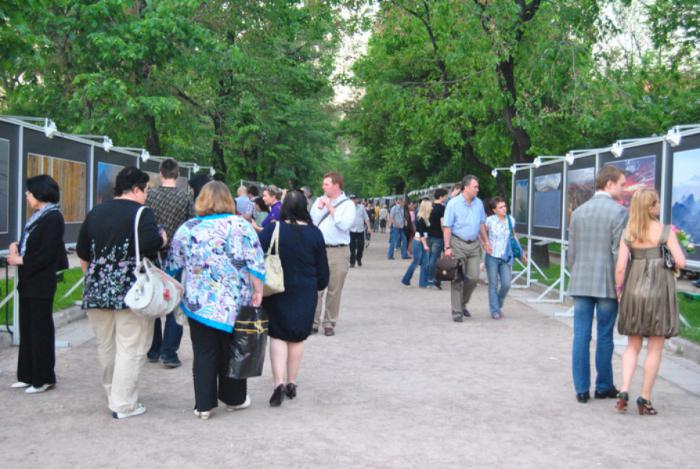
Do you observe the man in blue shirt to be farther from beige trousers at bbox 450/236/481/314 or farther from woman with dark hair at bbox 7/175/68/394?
woman with dark hair at bbox 7/175/68/394

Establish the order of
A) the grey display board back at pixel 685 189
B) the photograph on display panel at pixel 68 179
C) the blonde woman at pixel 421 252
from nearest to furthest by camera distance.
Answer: the grey display board back at pixel 685 189 < the photograph on display panel at pixel 68 179 < the blonde woman at pixel 421 252

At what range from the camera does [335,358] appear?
8930 mm

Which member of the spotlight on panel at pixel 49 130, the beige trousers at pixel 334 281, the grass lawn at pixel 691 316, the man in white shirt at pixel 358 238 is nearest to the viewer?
the grass lawn at pixel 691 316

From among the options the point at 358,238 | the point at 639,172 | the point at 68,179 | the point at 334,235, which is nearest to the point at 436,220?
the point at 639,172

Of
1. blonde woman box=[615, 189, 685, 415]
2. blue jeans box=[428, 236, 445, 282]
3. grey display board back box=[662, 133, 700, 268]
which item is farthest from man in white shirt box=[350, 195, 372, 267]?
blonde woman box=[615, 189, 685, 415]

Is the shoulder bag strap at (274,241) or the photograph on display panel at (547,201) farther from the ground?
the photograph on display panel at (547,201)

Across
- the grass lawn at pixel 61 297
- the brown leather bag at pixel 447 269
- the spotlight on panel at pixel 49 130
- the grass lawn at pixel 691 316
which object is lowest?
the grass lawn at pixel 691 316

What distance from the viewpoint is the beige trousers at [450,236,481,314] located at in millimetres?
12062

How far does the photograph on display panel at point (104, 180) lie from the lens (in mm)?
12679

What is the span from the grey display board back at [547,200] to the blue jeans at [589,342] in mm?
7391

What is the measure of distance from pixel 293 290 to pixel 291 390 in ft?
2.65

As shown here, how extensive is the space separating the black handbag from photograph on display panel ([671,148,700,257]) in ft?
17.8

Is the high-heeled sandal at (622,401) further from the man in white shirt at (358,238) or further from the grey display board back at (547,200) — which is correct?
the man in white shirt at (358,238)

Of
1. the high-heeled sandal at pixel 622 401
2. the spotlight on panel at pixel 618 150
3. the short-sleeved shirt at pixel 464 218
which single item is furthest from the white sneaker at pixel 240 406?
the spotlight on panel at pixel 618 150
